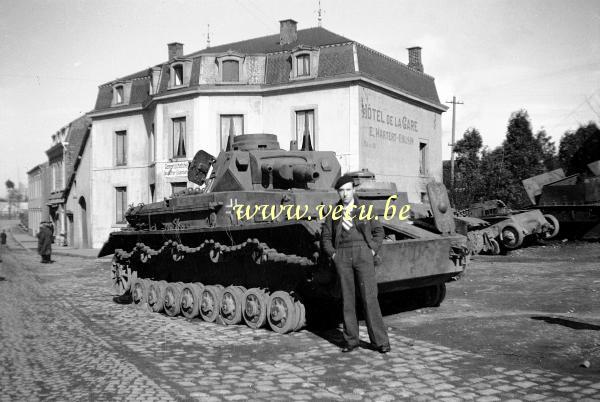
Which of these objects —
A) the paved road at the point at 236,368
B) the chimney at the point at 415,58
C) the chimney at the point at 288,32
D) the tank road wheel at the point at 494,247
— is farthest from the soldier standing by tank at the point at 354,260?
the chimney at the point at 415,58

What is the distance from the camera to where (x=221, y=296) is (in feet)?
30.3

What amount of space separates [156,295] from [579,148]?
25737mm

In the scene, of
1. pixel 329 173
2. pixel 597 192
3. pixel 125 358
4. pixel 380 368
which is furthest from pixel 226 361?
pixel 597 192

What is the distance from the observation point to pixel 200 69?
2623 centimetres

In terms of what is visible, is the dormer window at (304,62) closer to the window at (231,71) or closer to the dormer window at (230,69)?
the dormer window at (230,69)

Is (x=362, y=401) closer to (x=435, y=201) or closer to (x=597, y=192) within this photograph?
(x=435, y=201)

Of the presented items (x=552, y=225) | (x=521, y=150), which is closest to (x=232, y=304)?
(x=552, y=225)

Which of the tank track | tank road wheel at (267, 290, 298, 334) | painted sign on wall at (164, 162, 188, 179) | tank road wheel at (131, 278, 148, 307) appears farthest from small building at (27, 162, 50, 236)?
tank road wheel at (267, 290, 298, 334)

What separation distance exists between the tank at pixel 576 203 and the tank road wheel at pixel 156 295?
14.2 m

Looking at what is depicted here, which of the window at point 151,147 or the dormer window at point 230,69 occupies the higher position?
the dormer window at point 230,69

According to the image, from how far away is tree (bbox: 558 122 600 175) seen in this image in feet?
91.4

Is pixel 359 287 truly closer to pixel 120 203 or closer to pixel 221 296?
pixel 221 296

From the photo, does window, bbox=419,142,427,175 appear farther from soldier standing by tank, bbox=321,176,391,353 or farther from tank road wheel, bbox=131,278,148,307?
soldier standing by tank, bbox=321,176,391,353

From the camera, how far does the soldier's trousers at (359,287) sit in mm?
6867
